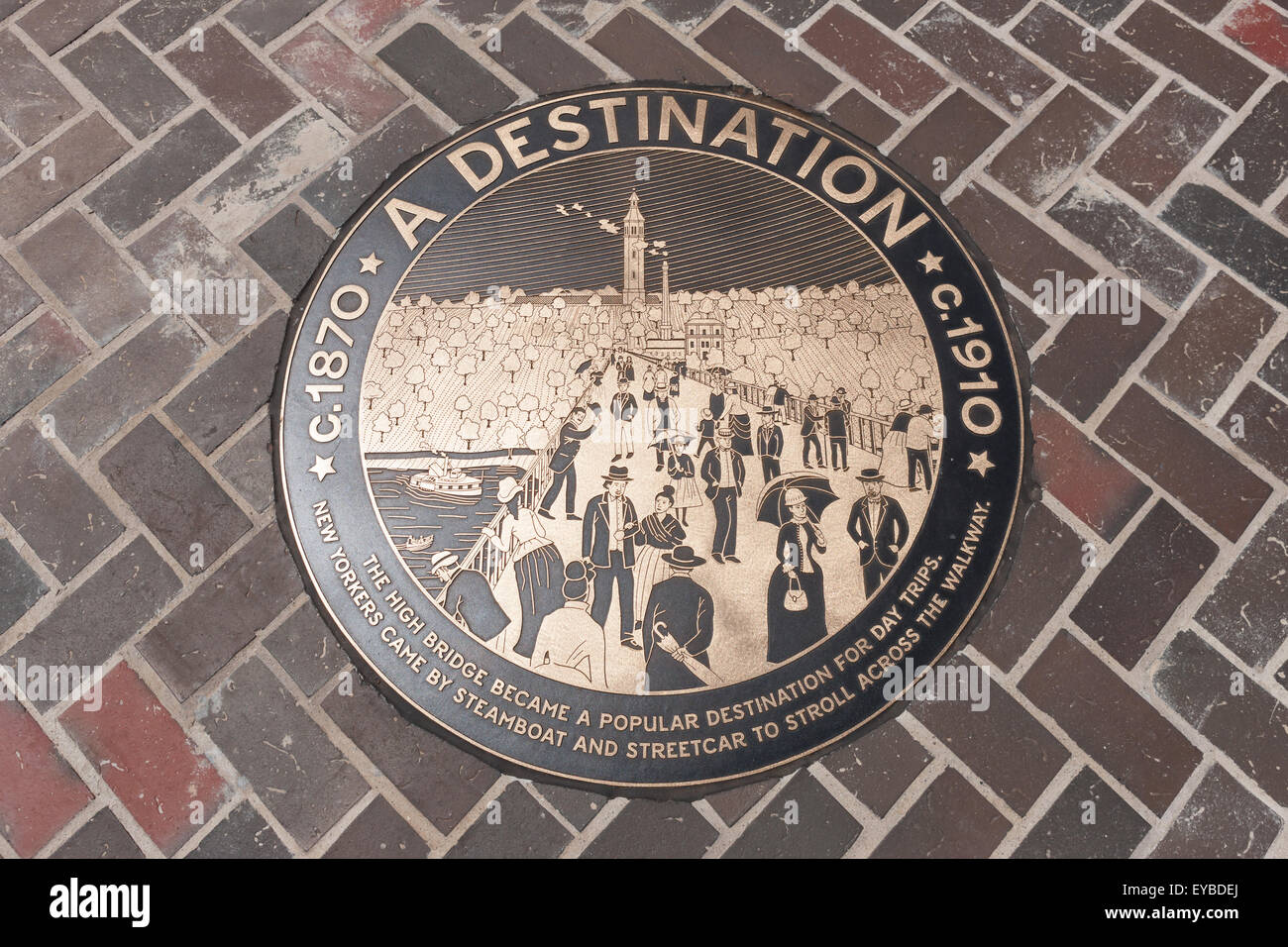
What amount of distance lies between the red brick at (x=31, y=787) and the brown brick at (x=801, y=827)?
1.37 metres

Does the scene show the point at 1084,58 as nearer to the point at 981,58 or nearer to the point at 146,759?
the point at 981,58

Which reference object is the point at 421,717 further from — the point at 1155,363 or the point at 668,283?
the point at 1155,363

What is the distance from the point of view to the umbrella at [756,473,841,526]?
6.73 ft

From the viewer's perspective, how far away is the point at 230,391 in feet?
7.18

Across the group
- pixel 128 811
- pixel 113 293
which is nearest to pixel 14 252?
pixel 113 293

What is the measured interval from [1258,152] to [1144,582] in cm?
129

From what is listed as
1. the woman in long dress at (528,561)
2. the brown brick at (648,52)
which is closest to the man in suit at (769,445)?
the woman in long dress at (528,561)

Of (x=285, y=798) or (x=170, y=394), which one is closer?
(x=285, y=798)

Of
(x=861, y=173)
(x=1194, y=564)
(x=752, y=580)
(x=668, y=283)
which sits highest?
(x=861, y=173)

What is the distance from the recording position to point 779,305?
2219 mm

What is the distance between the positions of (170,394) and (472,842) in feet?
4.12

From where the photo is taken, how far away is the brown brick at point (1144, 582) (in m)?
2.04

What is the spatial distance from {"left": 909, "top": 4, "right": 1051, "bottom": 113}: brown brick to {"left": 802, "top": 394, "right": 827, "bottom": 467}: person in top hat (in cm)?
108

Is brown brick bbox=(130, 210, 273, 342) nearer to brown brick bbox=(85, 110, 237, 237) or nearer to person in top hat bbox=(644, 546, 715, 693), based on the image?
brown brick bbox=(85, 110, 237, 237)
